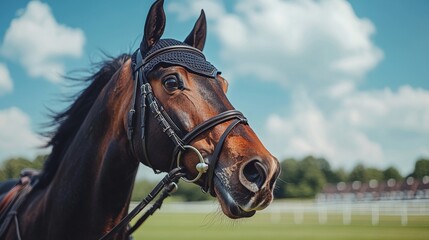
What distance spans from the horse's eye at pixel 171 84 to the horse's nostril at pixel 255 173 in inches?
30.2

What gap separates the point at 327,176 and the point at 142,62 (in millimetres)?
130146

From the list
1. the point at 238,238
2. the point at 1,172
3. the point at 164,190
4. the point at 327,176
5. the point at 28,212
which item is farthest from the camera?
the point at 327,176

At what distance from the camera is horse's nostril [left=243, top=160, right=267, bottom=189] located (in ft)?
7.55

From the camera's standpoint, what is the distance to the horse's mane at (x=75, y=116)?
373cm

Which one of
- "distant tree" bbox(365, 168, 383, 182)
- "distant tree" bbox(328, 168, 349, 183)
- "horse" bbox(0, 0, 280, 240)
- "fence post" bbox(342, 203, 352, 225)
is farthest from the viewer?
"distant tree" bbox(328, 168, 349, 183)

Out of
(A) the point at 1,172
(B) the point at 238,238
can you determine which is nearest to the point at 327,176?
(B) the point at 238,238

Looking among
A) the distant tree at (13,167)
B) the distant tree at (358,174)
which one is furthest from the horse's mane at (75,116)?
the distant tree at (358,174)

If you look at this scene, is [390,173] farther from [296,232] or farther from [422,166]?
[296,232]

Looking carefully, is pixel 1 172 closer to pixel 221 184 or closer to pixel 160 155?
pixel 160 155

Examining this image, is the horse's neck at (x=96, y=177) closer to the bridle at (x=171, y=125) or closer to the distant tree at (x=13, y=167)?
the bridle at (x=171, y=125)

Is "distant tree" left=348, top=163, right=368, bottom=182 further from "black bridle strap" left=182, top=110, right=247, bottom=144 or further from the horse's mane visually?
"black bridle strap" left=182, top=110, right=247, bottom=144

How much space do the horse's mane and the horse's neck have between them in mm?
270

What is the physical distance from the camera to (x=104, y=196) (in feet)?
10.2

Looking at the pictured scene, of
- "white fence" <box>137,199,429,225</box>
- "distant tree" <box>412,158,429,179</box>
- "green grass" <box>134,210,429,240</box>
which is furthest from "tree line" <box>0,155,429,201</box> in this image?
"green grass" <box>134,210,429,240</box>
